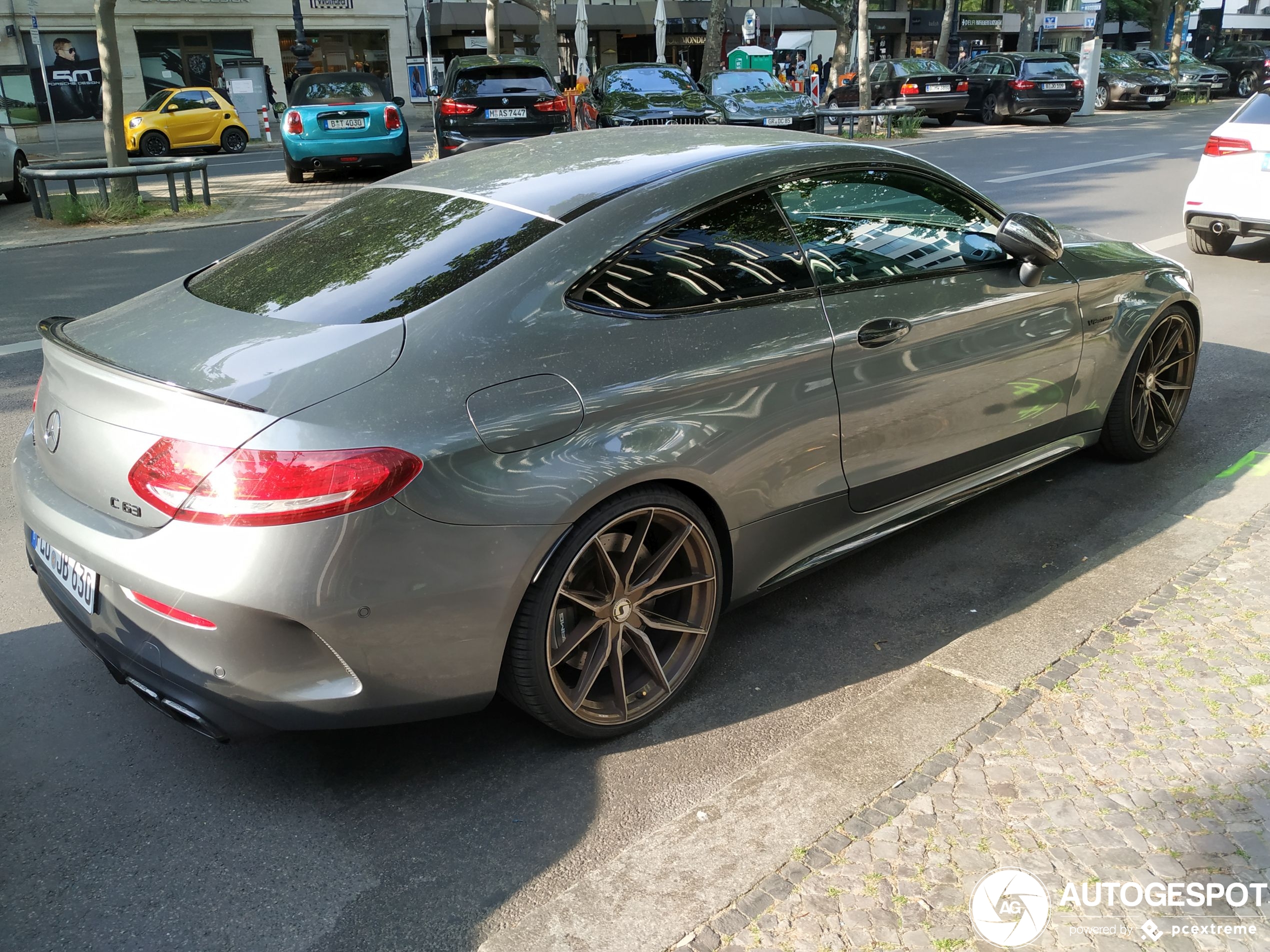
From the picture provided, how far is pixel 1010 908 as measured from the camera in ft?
7.48

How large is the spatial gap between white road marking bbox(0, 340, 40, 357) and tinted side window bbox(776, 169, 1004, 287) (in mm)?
5720

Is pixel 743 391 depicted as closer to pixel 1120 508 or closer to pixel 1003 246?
pixel 1003 246

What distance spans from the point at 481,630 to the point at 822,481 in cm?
127

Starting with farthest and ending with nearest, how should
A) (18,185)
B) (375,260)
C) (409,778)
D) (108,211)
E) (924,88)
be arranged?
1. (924,88)
2. (18,185)
3. (108,211)
4. (375,260)
5. (409,778)

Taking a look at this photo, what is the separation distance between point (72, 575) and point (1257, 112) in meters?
9.73

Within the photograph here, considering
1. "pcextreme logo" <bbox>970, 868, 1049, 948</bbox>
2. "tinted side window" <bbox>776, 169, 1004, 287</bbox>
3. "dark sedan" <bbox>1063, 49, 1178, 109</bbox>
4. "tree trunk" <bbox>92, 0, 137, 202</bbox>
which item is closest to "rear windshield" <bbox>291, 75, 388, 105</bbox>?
"tree trunk" <bbox>92, 0, 137, 202</bbox>

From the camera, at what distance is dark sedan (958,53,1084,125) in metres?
26.7

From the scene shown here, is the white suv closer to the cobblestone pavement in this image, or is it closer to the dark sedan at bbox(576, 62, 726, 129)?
the cobblestone pavement

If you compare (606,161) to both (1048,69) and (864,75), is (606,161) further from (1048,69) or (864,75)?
(1048,69)

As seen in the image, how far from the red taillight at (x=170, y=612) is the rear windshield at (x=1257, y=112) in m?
9.42

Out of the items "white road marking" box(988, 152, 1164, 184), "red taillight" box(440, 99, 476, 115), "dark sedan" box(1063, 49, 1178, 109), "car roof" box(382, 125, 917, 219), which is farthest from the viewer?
"dark sedan" box(1063, 49, 1178, 109)

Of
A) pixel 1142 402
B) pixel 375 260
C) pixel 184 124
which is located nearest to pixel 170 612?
pixel 375 260

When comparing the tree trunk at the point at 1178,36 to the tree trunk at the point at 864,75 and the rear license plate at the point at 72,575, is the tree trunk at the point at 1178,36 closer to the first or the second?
the tree trunk at the point at 864,75

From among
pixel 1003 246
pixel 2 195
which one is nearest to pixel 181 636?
pixel 1003 246
